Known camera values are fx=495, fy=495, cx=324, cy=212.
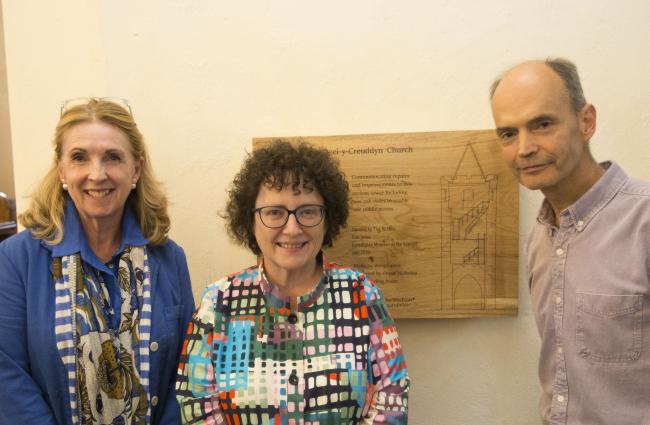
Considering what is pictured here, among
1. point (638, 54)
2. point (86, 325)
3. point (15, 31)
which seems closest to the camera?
point (86, 325)

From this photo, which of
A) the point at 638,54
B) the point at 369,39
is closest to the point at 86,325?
the point at 369,39

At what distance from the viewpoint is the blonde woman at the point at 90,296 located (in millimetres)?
1461

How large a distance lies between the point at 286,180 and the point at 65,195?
2.45ft

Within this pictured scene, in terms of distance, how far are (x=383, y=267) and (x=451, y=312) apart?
0.32 meters

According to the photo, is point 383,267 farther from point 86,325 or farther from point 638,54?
point 638,54

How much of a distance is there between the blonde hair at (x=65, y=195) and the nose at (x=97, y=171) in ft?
0.44

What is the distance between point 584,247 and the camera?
137 centimetres

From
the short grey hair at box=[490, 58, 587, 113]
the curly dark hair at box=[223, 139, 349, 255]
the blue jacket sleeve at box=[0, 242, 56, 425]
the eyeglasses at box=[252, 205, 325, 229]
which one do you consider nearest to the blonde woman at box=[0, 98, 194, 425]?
the blue jacket sleeve at box=[0, 242, 56, 425]

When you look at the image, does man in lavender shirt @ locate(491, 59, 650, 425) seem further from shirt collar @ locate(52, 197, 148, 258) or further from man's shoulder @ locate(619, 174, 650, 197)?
shirt collar @ locate(52, 197, 148, 258)

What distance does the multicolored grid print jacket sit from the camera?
1.39 m

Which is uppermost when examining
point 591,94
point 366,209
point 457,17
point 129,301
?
point 457,17

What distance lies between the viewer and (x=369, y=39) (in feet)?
6.20

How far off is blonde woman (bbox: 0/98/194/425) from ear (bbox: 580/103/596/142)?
1347 millimetres

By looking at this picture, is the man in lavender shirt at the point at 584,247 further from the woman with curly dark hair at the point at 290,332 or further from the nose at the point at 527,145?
the woman with curly dark hair at the point at 290,332
